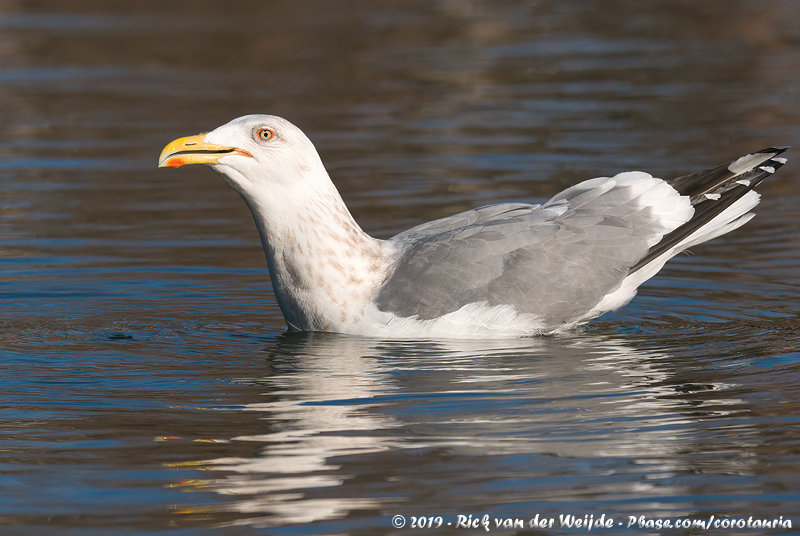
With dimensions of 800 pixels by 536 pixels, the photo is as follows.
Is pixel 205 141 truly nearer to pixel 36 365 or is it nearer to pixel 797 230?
pixel 36 365

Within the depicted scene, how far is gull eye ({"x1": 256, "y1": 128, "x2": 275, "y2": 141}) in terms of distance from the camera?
26.4 ft

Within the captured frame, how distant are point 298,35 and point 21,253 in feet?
50.1

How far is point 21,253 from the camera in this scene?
36.0 feet

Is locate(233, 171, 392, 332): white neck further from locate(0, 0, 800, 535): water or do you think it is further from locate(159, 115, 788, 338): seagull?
locate(0, 0, 800, 535): water

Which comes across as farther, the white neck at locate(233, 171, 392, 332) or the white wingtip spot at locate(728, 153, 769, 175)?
the white wingtip spot at locate(728, 153, 769, 175)

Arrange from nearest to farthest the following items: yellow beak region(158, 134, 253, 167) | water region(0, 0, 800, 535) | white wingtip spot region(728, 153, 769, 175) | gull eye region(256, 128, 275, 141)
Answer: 1. water region(0, 0, 800, 535)
2. yellow beak region(158, 134, 253, 167)
3. gull eye region(256, 128, 275, 141)
4. white wingtip spot region(728, 153, 769, 175)

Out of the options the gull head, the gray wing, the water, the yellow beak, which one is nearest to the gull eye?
the gull head

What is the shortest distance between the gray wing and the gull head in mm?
908

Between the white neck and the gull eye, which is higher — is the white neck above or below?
below

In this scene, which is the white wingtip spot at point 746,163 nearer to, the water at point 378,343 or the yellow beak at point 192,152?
the water at point 378,343

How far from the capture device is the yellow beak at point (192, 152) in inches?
307

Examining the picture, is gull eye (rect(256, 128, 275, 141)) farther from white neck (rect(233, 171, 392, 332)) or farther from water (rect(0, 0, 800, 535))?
water (rect(0, 0, 800, 535))

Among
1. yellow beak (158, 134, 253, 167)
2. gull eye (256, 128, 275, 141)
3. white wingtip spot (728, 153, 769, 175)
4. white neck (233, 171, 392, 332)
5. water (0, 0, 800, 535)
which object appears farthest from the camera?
white wingtip spot (728, 153, 769, 175)

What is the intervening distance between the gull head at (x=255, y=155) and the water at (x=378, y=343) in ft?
3.50
